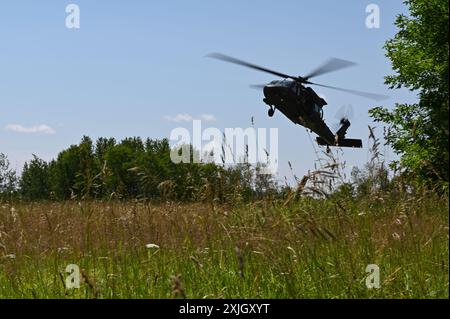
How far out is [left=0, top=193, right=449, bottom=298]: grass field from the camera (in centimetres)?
356

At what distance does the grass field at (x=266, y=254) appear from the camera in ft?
11.7

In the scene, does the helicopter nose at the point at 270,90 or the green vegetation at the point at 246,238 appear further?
the helicopter nose at the point at 270,90

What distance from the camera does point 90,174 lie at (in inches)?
167
